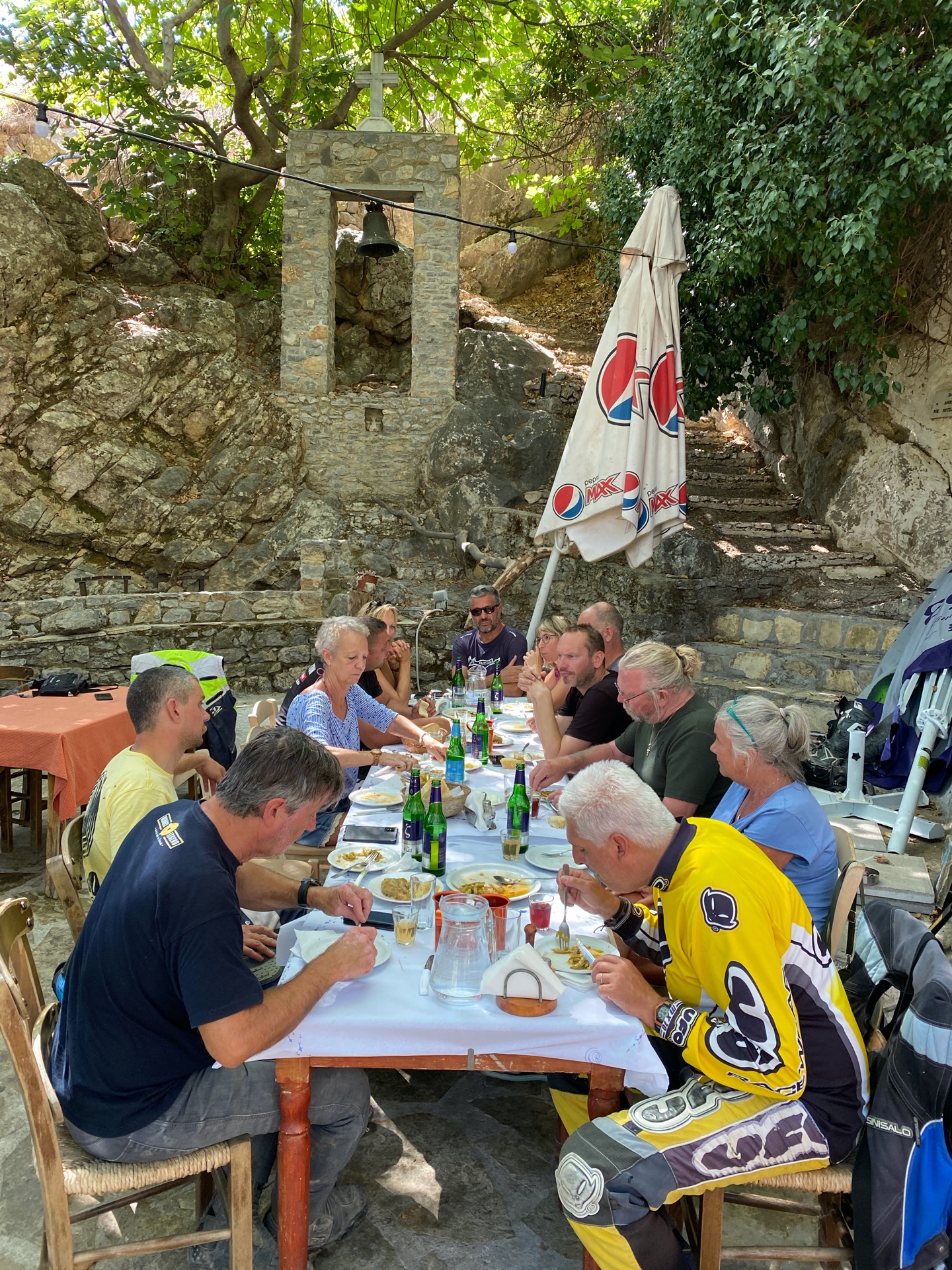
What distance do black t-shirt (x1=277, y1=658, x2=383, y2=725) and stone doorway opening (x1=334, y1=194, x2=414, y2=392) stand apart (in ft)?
30.1

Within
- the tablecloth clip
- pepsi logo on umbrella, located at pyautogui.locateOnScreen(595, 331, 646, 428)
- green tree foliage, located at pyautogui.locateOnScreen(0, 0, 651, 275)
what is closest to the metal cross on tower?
green tree foliage, located at pyautogui.locateOnScreen(0, 0, 651, 275)

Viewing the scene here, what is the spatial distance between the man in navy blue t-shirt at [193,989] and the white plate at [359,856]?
22.5 inches

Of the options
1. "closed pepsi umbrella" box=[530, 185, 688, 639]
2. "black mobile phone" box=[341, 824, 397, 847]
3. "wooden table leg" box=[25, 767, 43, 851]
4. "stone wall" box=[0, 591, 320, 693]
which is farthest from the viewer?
"stone wall" box=[0, 591, 320, 693]

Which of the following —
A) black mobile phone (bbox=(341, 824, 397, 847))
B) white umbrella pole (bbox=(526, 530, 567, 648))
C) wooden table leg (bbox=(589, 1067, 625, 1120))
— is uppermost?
white umbrella pole (bbox=(526, 530, 567, 648))

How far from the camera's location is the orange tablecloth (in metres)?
4.05

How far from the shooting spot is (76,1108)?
1.79m

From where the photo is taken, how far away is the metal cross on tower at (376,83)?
1068cm

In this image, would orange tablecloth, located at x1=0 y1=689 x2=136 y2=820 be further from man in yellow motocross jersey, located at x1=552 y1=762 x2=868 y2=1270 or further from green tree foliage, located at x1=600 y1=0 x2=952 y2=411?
green tree foliage, located at x1=600 y1=0 x2=952 y2=411

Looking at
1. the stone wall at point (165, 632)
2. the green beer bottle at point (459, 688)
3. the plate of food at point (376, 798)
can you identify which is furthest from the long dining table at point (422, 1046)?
the stone wall at point (165, 632)

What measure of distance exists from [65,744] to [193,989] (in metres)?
2.75

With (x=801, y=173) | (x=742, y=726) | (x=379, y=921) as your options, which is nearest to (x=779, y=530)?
(x=801, y=173)

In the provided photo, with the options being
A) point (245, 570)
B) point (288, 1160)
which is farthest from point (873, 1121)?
point (245, 570)

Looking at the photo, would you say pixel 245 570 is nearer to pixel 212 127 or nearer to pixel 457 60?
pixel 212 127

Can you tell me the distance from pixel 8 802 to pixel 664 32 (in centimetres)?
1136
